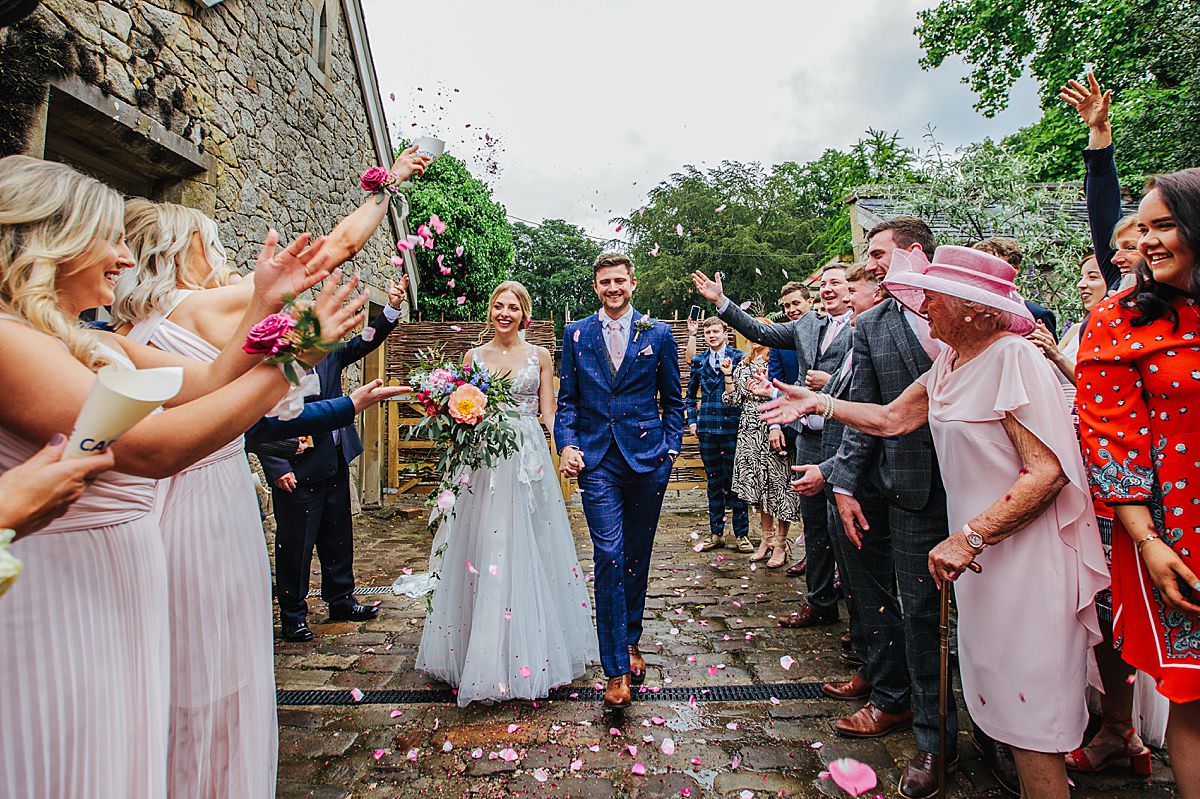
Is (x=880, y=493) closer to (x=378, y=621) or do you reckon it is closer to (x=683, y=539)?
(x=378, y=621)

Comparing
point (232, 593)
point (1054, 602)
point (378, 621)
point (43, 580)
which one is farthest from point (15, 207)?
point (378, 621)

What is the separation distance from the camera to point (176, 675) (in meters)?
2.09

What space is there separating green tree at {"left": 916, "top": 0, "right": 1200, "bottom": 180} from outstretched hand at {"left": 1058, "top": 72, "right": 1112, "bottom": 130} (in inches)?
320

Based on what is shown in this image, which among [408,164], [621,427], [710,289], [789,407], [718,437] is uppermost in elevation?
[408,164]

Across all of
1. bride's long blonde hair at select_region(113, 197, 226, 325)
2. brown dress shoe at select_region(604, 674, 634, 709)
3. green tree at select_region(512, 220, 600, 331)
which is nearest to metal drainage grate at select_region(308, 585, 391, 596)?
brown dress shoe at select_region(604, 674, 634, 709)

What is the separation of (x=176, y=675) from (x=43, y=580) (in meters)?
0.79

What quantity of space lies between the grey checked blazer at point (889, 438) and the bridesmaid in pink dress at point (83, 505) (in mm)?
2429

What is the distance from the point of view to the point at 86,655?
4.88 feet

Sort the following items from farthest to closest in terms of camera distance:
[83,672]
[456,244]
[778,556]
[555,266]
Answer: [555,266], [456,244], [778,556], [83,672]

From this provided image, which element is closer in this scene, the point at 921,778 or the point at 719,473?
the point at 921,778

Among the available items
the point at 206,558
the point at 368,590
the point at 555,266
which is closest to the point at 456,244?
the point at 368,590

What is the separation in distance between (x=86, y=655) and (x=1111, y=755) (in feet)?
12.3

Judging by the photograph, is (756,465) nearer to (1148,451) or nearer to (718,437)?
(718,437)

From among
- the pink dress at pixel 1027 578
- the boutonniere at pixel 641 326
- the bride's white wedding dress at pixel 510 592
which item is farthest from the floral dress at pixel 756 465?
the pink dress at pixel 1027 578
